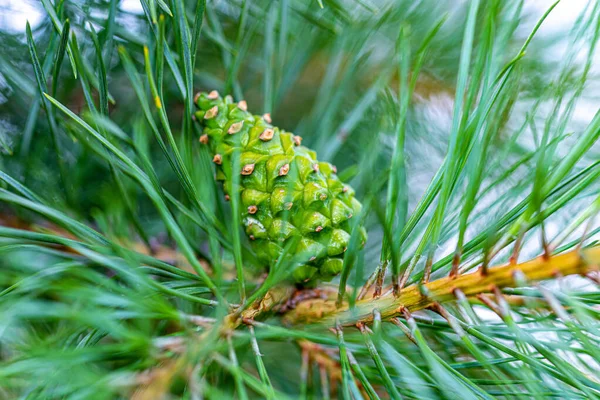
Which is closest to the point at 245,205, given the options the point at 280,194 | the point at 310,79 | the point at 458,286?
the point at 280,194

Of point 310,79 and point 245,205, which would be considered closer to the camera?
point 245,205

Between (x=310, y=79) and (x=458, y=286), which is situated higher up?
(x=310, y=79)

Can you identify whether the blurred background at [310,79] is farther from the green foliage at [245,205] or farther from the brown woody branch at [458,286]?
the brown woody branch at [458,286]

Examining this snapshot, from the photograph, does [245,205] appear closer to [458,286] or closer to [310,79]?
[458,286]

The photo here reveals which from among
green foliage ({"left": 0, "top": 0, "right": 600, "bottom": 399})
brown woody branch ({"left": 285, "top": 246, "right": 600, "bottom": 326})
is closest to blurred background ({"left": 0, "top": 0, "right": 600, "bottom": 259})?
green foliage ({"left": 0, "top": 0, "right": 600, "bottom": 399})

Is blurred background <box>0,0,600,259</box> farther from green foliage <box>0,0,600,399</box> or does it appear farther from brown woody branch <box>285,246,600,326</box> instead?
brown woody branch <box>285,246,600,326</box>

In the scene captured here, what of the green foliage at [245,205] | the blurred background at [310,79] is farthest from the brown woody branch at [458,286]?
the blurred background at [310,79]
